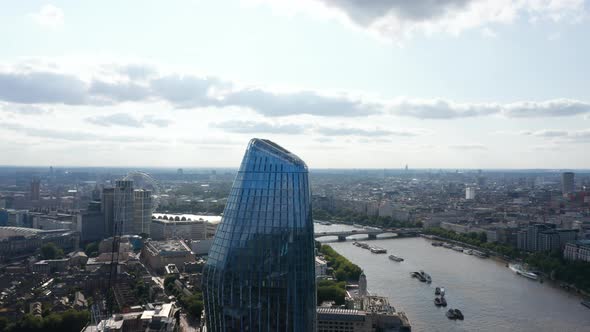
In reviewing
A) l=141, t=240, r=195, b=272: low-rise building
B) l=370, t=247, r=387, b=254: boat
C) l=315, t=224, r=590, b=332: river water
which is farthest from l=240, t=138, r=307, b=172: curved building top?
l=370, t=247, r=387, b=254: boat

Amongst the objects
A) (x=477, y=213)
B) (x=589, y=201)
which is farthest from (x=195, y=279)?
(x=589, y=201)

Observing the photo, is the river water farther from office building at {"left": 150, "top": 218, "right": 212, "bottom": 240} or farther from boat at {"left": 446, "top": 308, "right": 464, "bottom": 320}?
office building at {"left": 150, "top": 218, "right": 212, "bottom": 240}

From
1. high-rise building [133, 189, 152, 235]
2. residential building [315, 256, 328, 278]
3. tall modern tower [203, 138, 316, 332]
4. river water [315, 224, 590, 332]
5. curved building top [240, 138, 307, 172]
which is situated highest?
curved building top [240, 138, 307, 172]

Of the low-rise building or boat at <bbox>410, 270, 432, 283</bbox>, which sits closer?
boat at <bbox>410, 270, 432, 283</bbox>

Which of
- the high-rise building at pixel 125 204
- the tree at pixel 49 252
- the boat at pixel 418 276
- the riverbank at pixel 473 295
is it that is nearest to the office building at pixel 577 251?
the riverbank at pixel 473 295

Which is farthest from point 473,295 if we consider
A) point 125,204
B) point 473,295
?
point 125,204

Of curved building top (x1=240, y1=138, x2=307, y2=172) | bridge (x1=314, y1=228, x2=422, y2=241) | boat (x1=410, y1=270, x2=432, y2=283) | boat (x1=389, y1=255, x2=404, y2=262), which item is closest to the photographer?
curved building top (x1=240, y1=138, x2=307, y2=172)

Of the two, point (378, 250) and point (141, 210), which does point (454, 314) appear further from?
point (141, 210)
